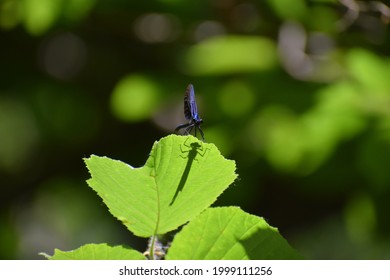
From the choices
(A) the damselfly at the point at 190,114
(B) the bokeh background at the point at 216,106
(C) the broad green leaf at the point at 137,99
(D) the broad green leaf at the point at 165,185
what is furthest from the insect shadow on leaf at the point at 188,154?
(C) the broad green leaf at the point at 137,99

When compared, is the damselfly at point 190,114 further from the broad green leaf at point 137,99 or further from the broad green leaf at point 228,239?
the broad green leaf at point 137,99

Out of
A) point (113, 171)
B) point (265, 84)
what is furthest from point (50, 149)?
point (113, 171)

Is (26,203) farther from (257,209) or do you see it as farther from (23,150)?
(257,209)

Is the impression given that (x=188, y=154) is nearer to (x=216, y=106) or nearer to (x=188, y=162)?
(x=188, y=162)

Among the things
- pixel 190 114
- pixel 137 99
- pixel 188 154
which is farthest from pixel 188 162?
pixel 137 99

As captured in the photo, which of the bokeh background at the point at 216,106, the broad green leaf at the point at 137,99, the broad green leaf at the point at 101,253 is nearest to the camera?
the broad green leaf at the point at 101,253

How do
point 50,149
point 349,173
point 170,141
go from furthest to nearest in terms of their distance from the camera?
point 50,149, point 349,173, point 170,141
